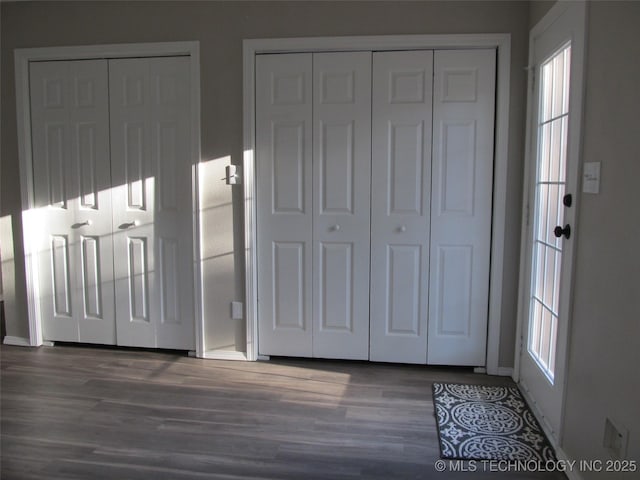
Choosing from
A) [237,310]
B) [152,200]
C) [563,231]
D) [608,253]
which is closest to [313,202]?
[237,310]

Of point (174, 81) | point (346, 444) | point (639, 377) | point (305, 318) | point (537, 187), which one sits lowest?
point (346, 444)

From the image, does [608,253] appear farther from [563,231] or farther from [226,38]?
[226,38]

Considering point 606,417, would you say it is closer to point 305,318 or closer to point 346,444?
point 346,444

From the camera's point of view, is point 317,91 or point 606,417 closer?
point 606,417

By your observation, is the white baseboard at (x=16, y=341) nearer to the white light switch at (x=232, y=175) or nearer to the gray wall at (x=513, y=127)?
the gray wall at (x=513, y=127)

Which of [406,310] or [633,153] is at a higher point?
[633,153]

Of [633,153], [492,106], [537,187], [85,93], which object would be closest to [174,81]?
[85,93]

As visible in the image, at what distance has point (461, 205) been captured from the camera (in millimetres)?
3000

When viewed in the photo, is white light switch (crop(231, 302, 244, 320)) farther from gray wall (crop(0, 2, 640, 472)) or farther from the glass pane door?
the glass pane door

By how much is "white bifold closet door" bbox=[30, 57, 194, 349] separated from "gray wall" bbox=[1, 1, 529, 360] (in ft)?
0.55

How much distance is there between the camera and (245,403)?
265cm

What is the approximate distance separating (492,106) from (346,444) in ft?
7.04

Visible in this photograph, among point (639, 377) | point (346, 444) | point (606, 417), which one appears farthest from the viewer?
point (346, 444)

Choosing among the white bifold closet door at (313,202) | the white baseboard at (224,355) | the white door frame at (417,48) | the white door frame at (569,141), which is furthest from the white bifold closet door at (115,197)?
the white door frame at (569,141)
